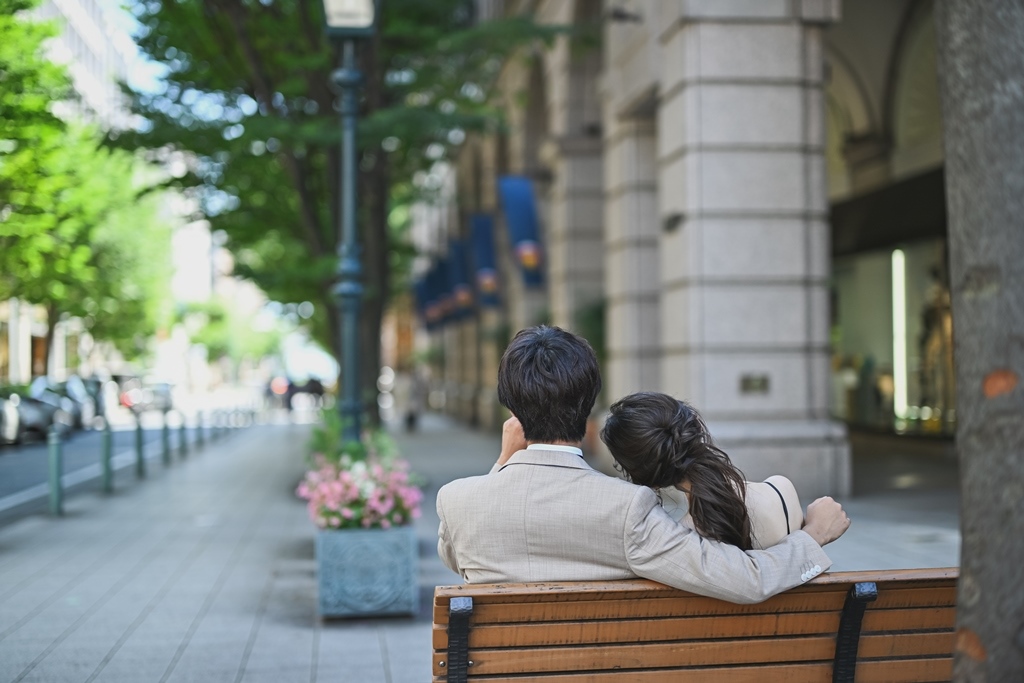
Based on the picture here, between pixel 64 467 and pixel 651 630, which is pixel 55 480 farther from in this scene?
pixel 651 630

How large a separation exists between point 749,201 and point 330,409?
5.67 m

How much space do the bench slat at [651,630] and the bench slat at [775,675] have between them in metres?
0.09

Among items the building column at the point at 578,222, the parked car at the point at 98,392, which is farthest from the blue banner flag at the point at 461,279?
the parked car at the point at 98,392

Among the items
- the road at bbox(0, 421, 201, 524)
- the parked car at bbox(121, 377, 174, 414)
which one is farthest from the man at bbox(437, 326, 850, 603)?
the parked car at bbox(121, 377, 174, 414)

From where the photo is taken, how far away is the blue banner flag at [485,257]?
88.3 ft

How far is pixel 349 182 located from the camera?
38.0ft

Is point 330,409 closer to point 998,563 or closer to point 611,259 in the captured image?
point 611,259

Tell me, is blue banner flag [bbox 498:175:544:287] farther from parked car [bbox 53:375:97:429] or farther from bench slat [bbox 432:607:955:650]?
bench slat [bbox 432:607:955:650]

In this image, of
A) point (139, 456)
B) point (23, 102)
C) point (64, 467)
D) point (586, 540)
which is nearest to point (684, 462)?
point (586, 540)

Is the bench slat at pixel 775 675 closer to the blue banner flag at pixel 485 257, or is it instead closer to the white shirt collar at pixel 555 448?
the white shirt collar at pixel 555 448

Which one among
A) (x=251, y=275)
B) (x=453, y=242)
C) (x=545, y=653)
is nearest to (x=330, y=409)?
(x=251, y=275)

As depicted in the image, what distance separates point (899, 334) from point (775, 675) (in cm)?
1841

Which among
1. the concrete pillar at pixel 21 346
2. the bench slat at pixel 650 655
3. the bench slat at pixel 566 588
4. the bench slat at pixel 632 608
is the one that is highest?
the concrete pillar at pixel 21 346

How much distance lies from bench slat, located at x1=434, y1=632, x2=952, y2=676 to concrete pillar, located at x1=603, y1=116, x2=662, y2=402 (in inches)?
496
